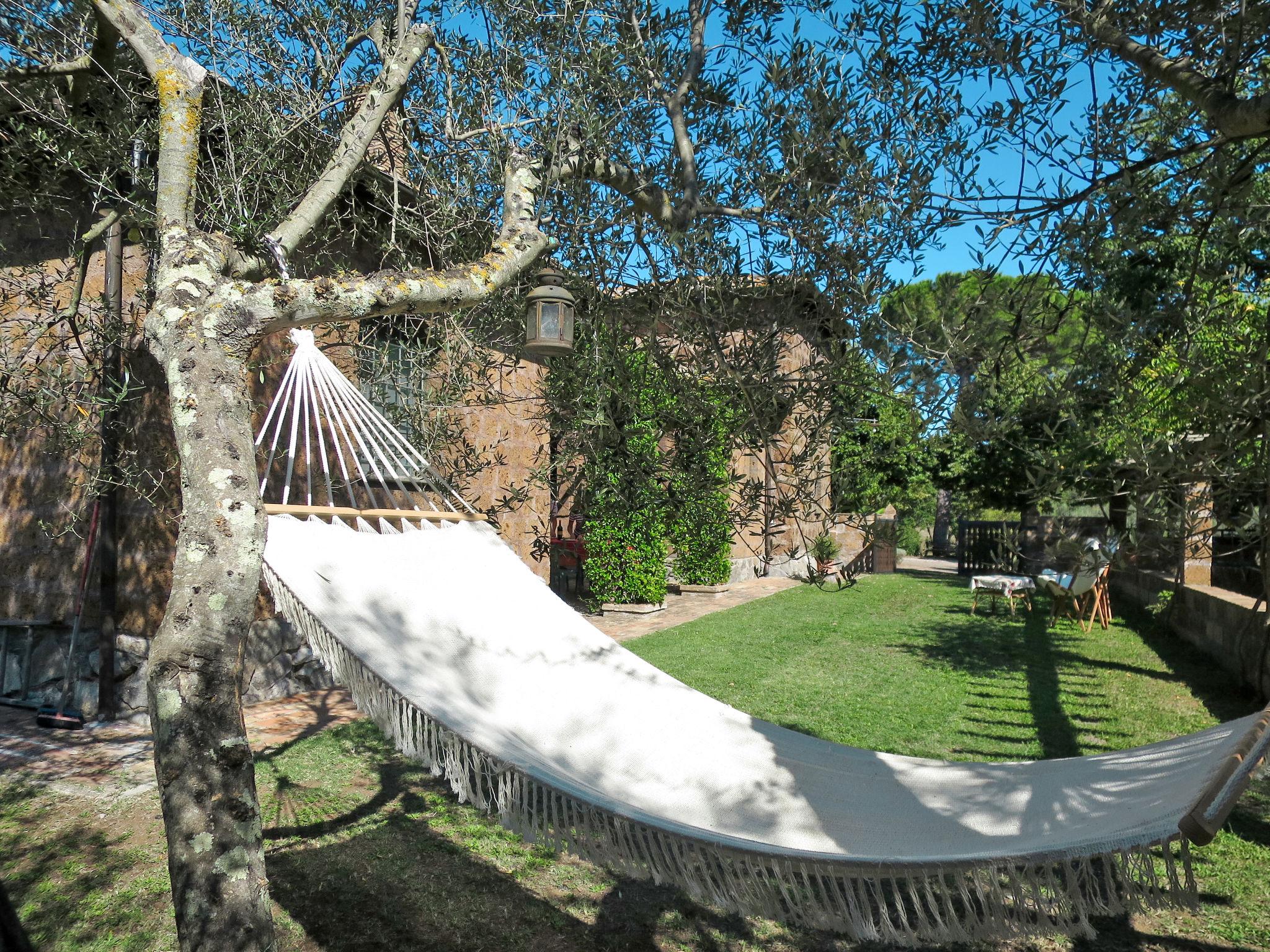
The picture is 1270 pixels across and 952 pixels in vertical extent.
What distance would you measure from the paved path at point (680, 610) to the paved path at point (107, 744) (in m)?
2.70

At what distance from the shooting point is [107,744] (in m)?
4.53

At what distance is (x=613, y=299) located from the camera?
3424 millimetres

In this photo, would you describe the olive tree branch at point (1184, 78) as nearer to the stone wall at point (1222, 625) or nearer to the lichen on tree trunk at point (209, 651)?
the lichen on tree trunk at point (209, 651)

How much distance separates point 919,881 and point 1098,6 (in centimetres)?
243

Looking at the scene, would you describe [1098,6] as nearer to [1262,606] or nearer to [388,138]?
[388,138]

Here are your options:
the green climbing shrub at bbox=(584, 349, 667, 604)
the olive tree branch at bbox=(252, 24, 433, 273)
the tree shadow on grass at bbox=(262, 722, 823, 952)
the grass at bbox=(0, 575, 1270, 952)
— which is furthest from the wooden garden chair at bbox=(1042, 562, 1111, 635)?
the olive tree branch at bbox=(252, 24, 433, 273)

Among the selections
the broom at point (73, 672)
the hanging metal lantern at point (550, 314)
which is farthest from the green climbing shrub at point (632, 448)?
the broom at point (73, 672)

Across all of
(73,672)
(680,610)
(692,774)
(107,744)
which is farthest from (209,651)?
(680,610)

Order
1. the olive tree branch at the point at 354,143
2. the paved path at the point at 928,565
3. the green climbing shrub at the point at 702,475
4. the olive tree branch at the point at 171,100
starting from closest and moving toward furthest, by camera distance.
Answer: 1. the olive tree branch at the point at 171,100
2. the olive tree branch at the point at 354,143
3. the green climbing shrub at the point at 702,475
4. the paved path at the point at 928,565

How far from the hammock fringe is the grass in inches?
32.8

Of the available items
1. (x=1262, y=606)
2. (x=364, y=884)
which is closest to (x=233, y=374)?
(x=364, y=884)

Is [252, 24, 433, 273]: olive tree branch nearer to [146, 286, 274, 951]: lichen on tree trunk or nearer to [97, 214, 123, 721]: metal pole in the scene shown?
[146, 286, 274, 951]: lichen on tree trunk

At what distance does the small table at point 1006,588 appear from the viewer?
9750mm

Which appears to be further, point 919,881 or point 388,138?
point 388,138
